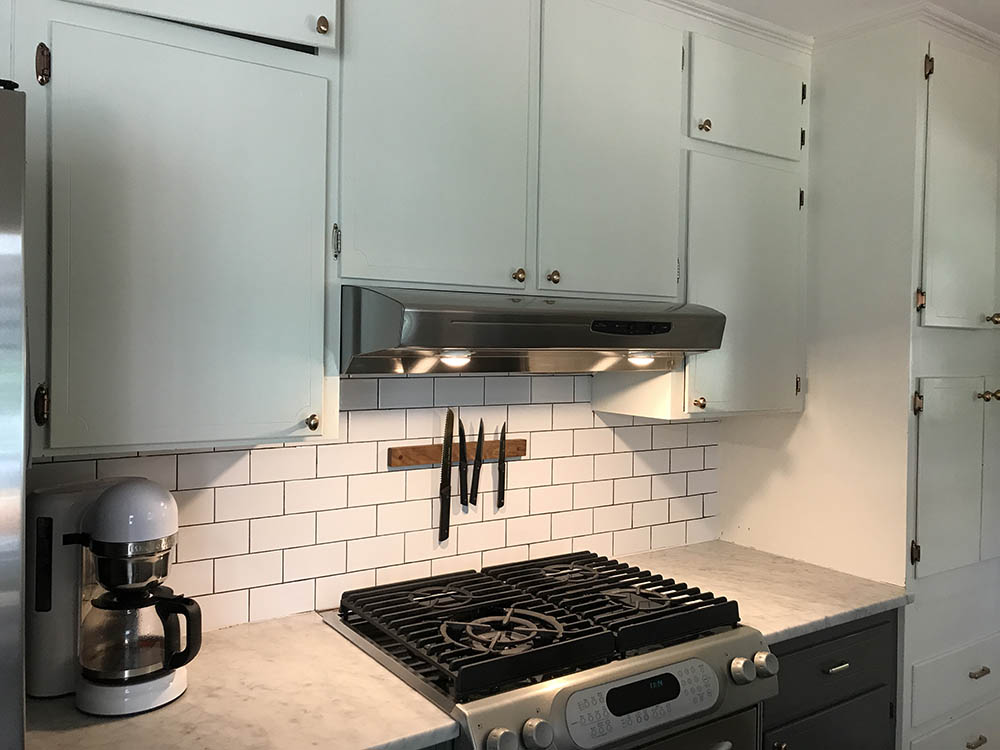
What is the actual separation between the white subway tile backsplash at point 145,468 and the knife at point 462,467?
2.47 feet

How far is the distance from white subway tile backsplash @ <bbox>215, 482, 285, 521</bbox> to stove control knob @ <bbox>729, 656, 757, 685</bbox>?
3.72 ft

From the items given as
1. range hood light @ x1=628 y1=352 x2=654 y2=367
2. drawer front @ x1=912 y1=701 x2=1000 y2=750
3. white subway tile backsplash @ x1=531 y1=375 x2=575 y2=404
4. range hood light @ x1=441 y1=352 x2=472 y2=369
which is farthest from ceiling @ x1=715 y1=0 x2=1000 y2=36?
drawer front @ x1=912 y1=701 x2=1000 y2=750

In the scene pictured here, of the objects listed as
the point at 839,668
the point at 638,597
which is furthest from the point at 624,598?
the point at 839,668

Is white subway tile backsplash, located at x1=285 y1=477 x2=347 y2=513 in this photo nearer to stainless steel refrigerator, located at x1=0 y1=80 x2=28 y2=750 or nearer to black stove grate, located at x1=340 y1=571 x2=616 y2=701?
black stove grate, located at x1=340 y1=571 x2=616 y2=701

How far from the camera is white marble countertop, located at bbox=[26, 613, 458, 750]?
4.93ft

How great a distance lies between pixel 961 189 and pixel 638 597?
1562 millimetres

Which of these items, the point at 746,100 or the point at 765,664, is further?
the point at 746,100

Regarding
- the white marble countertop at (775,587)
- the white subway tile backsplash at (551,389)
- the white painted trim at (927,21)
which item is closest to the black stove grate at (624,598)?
the white marble countertop at (775,587)

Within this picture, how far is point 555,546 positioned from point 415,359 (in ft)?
3.10

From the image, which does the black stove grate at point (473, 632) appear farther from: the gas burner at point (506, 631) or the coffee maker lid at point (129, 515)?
the coffee maker lid at point (129, 515)

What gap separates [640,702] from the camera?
1812 mm

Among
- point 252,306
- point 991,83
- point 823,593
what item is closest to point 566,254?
point 252,306

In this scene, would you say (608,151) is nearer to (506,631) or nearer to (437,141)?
(437,141)

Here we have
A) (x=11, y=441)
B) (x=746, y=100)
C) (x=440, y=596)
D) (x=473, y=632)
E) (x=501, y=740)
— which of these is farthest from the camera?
(x=746, y=100)
